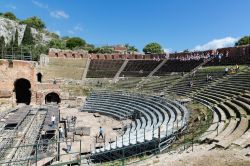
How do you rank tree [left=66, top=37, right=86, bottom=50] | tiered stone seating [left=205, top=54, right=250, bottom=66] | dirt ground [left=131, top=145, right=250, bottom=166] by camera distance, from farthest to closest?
1. tree [left=66, top=37, right=86, bottom=50]
2. tiered stone seating [left=205, top=54, right=250, bottom=66]
3. dirt ground [left=131, top=145, right=250, bottom=166]

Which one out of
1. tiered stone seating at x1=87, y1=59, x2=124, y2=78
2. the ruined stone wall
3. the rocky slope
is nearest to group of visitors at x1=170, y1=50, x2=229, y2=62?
tiered stone seating at x1=87, y1=59, x2=124, y2=78

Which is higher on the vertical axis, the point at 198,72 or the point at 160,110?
the point at 198,72

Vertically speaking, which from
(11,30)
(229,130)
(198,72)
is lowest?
(229,130)

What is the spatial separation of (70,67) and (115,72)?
336 inches

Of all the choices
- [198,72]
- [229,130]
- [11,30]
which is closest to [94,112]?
[198,72]

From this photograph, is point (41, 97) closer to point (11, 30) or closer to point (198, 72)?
point (198, 72)

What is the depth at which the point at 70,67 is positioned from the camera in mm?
58594

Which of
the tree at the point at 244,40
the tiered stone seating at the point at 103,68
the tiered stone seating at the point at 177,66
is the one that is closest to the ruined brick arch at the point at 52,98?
the tiered stone seating at the point at 103,68

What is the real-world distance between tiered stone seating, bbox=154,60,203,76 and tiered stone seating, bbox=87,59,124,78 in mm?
9075

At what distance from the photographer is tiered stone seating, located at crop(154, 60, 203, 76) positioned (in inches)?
1991

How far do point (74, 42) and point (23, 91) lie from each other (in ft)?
212

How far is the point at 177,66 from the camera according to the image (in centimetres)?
5366

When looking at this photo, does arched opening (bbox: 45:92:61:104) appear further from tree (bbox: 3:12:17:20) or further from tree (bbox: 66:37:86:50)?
tree (bbox: 3:12:17:20)

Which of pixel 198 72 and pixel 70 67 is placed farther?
pixel 70 67
